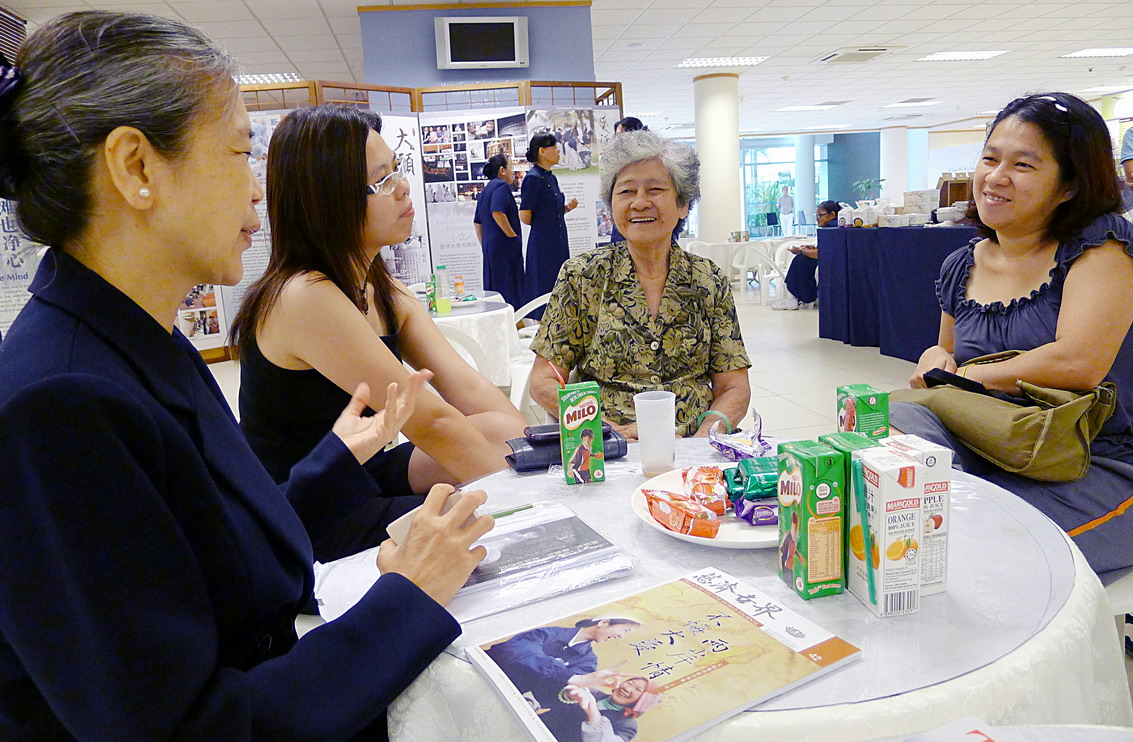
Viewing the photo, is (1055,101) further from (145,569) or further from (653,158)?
(145,569)

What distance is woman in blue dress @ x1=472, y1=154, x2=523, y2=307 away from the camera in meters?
6.26

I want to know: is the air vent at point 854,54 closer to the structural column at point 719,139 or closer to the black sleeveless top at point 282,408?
the structural column at point 719,139

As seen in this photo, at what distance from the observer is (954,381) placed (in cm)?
176

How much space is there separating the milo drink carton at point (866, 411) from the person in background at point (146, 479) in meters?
0.67

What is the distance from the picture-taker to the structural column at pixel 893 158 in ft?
65.2

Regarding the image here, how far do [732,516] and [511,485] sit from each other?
433mm

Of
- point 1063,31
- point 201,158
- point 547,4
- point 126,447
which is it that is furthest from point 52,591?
point 1063,31

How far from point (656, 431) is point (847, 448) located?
0.49 meters

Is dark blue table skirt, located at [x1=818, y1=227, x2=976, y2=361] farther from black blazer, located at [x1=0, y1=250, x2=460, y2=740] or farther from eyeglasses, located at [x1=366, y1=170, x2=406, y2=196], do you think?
black blazer, located at [x1=0, y1=250, x2=460, y2=740]

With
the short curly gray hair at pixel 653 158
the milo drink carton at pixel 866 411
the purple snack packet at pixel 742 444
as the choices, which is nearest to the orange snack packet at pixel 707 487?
the purple snack packet at pixel 742 444

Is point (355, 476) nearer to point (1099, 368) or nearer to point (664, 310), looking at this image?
point (664, 310)

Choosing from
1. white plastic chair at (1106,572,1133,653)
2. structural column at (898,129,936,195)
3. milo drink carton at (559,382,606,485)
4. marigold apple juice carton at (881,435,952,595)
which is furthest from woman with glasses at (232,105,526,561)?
structural column at (898,129,936,195)

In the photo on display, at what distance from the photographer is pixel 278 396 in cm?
165

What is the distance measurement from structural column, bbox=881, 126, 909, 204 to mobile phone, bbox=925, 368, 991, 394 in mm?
20066
